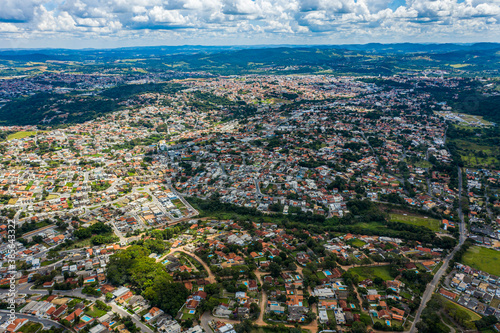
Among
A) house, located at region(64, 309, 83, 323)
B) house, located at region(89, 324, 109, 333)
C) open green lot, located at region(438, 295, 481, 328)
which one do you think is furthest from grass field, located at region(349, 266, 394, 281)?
house, located at region(64, 309, 83, 323)

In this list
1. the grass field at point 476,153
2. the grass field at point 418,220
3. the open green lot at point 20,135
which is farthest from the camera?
the open green lot at point 20,135

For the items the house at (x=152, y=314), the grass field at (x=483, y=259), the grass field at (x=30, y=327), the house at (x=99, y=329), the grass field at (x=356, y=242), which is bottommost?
the grass field at (x=356, y=242)

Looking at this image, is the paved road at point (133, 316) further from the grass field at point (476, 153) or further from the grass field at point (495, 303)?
the grass field at point (476, 153)

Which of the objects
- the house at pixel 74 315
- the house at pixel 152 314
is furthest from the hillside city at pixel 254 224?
the house at pixel 74 315

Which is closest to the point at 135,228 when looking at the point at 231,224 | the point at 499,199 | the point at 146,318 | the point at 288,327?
the point at 231,224

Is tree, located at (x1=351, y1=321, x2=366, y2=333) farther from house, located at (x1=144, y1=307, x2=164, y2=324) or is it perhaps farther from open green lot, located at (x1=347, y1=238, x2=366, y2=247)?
house, located at (x1=144, y1=307, x2=164, y2=324)

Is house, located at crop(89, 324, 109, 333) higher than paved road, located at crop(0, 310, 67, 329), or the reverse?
house, located at crop(89, 324, 109, 333)

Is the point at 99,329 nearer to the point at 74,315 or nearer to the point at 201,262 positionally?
the point at 74,315

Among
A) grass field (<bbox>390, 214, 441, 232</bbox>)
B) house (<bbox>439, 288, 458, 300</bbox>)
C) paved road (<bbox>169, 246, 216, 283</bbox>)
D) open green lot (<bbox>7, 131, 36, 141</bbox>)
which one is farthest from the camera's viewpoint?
open green lot (<bbox>7, 131, 36, 141</bbox>)
